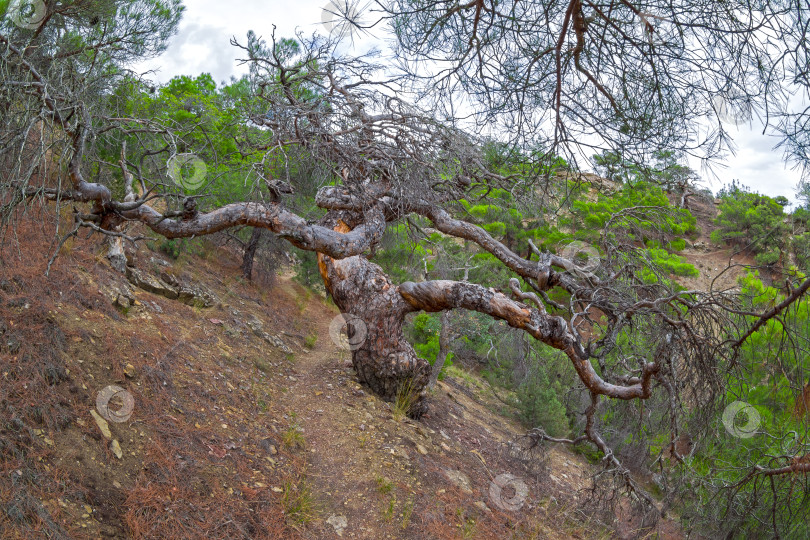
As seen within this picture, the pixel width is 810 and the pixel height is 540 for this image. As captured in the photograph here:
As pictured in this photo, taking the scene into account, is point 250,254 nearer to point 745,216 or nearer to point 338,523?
point 338,523

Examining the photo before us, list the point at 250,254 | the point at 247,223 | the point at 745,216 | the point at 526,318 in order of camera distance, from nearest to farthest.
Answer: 1. the point at 247,223
2. the point at 526,318
3. the point at 250,254
4. the point at 745,216

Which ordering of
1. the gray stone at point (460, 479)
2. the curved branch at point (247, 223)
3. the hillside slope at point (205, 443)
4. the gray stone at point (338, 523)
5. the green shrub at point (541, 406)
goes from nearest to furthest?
the hillside slope at point (205, 443) → the gray stone at point (338, 523) → the curved branch at point (247, 223) → the gray stone at point (460, 479) → the green shrub at point (541, 406)

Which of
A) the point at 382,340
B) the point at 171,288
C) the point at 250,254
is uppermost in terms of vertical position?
the point at 382,340

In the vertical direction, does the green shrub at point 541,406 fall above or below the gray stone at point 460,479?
above

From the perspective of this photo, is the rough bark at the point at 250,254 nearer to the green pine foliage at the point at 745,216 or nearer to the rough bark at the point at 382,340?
the rough bark at the point at 382,340

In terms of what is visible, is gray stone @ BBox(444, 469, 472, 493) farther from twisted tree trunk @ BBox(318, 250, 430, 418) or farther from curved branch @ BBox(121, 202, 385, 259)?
curved branch @ BBox(121, 202, 385, 259)

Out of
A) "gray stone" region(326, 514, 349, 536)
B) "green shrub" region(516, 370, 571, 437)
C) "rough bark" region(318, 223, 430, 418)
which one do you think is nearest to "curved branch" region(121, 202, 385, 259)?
"rough bark" region(318, 223, 430, 418)

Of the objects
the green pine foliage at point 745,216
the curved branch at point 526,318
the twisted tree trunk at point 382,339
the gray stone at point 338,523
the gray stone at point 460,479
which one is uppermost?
the green pine foliage at point 745,216

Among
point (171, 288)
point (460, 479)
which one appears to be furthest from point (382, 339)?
point (171, 288)

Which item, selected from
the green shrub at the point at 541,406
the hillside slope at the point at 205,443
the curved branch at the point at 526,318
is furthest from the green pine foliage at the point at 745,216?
the curved branch at the point at 526,318

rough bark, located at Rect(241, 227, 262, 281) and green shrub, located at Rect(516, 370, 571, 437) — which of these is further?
rough bark, located at Rect(241, 227, 262, 281)

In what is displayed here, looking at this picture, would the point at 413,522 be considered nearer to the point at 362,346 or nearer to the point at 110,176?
the point at 362,346

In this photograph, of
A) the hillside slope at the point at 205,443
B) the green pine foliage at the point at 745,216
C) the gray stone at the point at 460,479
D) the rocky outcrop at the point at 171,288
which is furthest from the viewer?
the green pine foliage at the point at 745,216

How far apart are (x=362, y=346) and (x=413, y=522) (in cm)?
236
